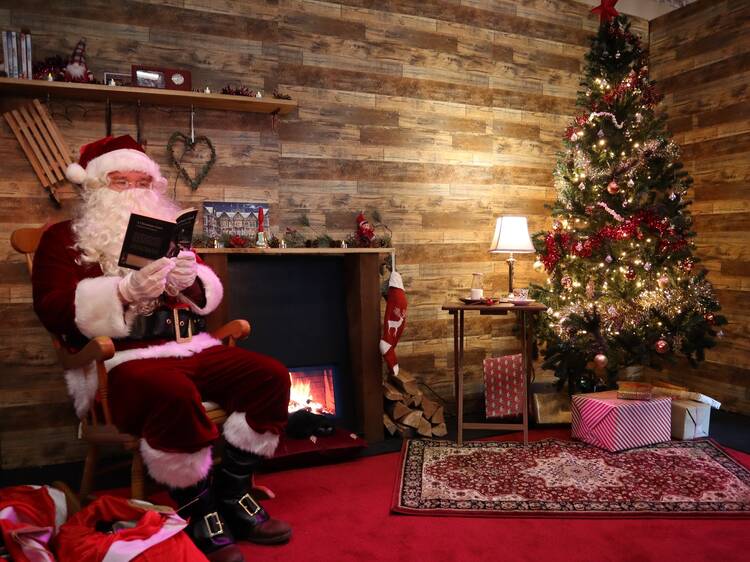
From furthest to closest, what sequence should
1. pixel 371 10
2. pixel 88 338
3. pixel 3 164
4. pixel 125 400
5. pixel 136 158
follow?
pixel 371 10, pixel 3 164, pixel 136 158, pixel 88 338, pixel 125 400

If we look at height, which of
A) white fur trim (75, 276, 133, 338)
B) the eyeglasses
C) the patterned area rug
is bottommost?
the patterned area rug

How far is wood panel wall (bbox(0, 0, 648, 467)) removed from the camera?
3117mm

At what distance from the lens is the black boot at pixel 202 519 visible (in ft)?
7.07

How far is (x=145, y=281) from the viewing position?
2.22 m

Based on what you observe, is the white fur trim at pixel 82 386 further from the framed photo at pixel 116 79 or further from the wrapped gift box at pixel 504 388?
the wrapped gift box at pixel 504 388

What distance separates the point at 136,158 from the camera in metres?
2.60

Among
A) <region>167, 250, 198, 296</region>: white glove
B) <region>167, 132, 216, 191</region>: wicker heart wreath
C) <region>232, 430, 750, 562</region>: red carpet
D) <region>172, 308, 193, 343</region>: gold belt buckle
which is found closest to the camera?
<region>232, 430, 750, 562</region>: red carpet

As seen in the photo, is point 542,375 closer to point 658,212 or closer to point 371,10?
point 658,212

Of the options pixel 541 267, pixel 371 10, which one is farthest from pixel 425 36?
pixel 541 267

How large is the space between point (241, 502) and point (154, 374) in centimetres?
62

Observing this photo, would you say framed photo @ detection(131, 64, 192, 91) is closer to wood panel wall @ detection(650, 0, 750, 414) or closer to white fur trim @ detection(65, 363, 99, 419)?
white fur trim @ detection(65, 363, 99, 419)

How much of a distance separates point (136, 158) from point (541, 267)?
2.68 meters

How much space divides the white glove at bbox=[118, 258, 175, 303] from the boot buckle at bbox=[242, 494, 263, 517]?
33.8 inches

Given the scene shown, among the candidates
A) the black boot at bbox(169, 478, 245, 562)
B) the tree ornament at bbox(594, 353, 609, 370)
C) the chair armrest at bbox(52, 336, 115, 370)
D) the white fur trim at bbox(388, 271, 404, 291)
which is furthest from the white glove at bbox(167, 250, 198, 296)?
the tree ornament at bbox(594, 353, 609, 370)
